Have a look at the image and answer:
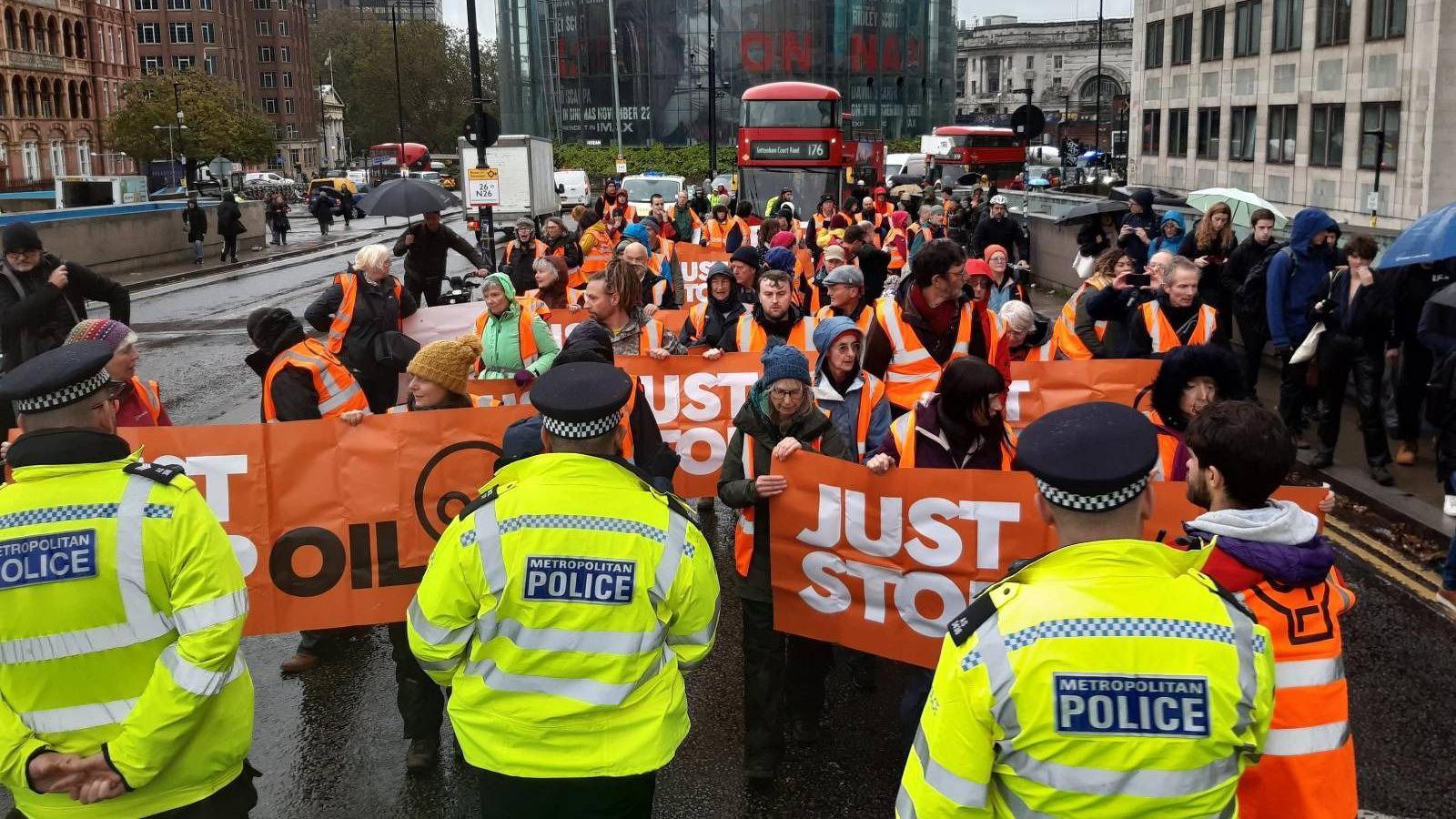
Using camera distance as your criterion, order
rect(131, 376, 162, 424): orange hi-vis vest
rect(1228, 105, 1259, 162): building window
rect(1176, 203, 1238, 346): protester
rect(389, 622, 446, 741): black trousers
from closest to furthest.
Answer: rect(389, 622, 446, 741): black trousers < rect(131, 376, 162, 424): orange hi-vis vest < rect(1176, 203, 1238, 346): protester < rect(1228, 105, 1259, 162): building window

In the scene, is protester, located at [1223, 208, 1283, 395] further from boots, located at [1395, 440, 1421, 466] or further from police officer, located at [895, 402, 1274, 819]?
police officer, located at [895, 402, 1274, 819]

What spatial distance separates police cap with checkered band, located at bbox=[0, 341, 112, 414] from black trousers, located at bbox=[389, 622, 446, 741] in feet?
7.44

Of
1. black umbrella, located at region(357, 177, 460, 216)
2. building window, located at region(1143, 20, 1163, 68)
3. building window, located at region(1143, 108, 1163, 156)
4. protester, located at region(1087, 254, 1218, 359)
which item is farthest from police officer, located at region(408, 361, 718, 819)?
building window, located at region(1143, 20, 1163, 68)

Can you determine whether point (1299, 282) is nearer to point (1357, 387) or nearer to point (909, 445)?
point (1357, 387)

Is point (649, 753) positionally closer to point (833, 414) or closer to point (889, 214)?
point (833, 414)

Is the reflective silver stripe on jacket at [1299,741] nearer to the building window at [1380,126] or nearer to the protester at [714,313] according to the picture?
the protester at [714,313]

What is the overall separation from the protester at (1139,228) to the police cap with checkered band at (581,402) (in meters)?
10.5

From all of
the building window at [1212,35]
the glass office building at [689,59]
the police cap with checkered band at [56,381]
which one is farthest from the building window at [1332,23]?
the police cap with checkered band at [56,381]

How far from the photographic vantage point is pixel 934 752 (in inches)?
98.7

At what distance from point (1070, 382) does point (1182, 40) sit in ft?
147

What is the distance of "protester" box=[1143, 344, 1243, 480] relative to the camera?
497 cm

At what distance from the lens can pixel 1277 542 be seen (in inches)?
117

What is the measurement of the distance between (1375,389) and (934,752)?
8.42m

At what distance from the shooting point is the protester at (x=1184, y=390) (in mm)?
4973
